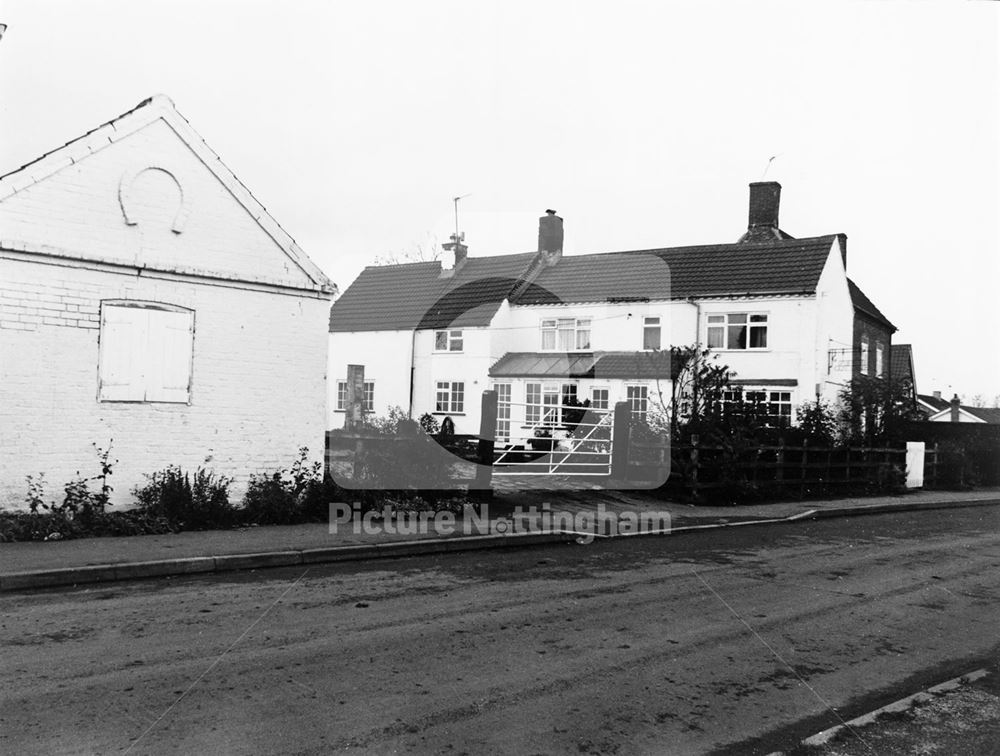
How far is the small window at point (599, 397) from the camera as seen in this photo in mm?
32750

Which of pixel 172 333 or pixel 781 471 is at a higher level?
pixel 172 333

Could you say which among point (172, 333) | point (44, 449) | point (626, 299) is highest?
point (626, 299)

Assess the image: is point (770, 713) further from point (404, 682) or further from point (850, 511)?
point (850, 511)

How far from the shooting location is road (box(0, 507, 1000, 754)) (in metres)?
4.72

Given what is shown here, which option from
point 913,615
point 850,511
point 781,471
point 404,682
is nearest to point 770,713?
point 404,682

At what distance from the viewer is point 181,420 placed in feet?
40.7

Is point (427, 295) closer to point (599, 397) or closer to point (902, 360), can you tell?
point (599, 397)

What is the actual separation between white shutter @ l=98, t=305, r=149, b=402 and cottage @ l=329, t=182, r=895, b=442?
17.7 metres

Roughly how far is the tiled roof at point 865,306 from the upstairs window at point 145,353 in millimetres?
29236

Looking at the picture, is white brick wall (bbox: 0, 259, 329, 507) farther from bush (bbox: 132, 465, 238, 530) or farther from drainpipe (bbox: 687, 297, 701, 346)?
A: drainpipe (bbox: 687, 297, 701, 346)

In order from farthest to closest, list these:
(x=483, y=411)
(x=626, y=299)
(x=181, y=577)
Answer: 1. (x=626, y=299)
2. (x=483, y=411)
3. (x=181, y=577)

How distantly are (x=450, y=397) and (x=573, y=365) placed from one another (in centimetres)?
571

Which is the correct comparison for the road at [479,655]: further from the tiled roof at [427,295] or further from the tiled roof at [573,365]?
the tiled roof at [427,295]

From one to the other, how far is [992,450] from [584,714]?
1129 inches
